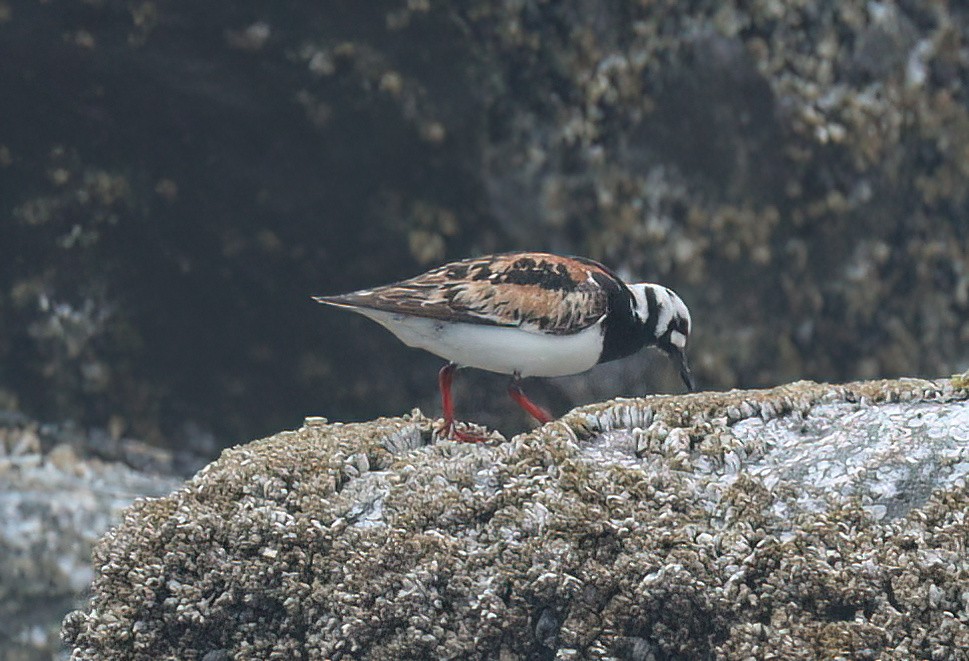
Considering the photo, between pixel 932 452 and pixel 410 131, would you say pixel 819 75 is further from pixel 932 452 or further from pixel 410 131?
pixel 932 452

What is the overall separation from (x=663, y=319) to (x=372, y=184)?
179 inches

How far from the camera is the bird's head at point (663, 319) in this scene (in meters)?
8.31

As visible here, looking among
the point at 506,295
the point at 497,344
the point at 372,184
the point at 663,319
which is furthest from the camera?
the point at 372,184

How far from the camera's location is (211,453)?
41.0 feet

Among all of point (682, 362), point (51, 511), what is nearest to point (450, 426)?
point (682, 362)

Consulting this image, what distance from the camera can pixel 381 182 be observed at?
12172mm

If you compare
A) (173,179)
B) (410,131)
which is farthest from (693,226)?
(173,179)

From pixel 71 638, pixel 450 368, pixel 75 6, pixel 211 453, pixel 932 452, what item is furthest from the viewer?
pixel 211 453

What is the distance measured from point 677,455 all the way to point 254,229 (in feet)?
23.6

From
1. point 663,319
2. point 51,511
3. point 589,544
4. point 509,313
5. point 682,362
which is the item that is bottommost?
point 51,511

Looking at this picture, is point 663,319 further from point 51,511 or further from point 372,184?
point 51,511

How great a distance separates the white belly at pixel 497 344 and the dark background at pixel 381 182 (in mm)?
4462

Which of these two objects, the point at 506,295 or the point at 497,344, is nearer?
the point at 497,344

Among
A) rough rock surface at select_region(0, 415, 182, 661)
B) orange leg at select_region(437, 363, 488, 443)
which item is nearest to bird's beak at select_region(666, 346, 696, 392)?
orange leg at select_region(437, 363, 488, 443)
